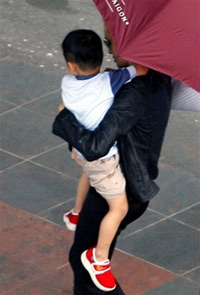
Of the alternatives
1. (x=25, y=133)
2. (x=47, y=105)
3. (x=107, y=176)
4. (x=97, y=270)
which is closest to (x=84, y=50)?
(x=107, y=176)

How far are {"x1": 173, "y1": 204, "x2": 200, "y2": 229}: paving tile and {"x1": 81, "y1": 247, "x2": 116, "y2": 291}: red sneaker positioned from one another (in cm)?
170

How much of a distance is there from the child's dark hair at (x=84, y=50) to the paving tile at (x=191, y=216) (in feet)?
7.31

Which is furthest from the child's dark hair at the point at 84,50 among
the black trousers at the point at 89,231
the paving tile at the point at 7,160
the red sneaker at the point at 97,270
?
the paving tile at the point at 7,160

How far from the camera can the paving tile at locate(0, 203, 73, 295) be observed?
583 centimetres

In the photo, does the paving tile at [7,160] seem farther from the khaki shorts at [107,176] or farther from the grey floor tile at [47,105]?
the khaki shorts at [107,176]

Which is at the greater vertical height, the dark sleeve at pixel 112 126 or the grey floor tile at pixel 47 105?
the dark sleeve at pixel 112 126

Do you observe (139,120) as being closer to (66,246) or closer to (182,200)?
(66,246)

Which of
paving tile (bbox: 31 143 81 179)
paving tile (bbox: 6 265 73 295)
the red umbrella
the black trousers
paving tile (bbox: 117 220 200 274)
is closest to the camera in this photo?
the red umbrella

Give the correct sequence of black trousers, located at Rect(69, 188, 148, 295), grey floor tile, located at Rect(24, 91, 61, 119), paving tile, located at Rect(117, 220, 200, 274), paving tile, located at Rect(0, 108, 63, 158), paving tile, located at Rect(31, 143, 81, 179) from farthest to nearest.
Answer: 1. grey floor tile, located at Rect(24, 91, 61, 119)
2. paving tile, located at Rect(0, 108, 63, 158)
3. paving tile, located at Rect(31, 143, 81, 179)
4. paving tile, located at Rect(117, 220, 200, 274)
5. black trousers, located at Rect(69, 188, 148, 295)

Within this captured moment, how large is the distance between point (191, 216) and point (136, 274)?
79 centimetres

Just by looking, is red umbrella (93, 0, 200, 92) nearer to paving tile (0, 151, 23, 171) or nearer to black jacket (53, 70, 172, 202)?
black jacket (53, 70, 172, 202)

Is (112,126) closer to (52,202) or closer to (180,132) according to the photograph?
(52,202)

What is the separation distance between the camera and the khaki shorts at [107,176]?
4.56 m

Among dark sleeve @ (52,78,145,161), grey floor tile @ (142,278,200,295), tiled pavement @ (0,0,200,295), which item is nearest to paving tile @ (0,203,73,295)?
tiled pavement @ (0,0,200,295)
